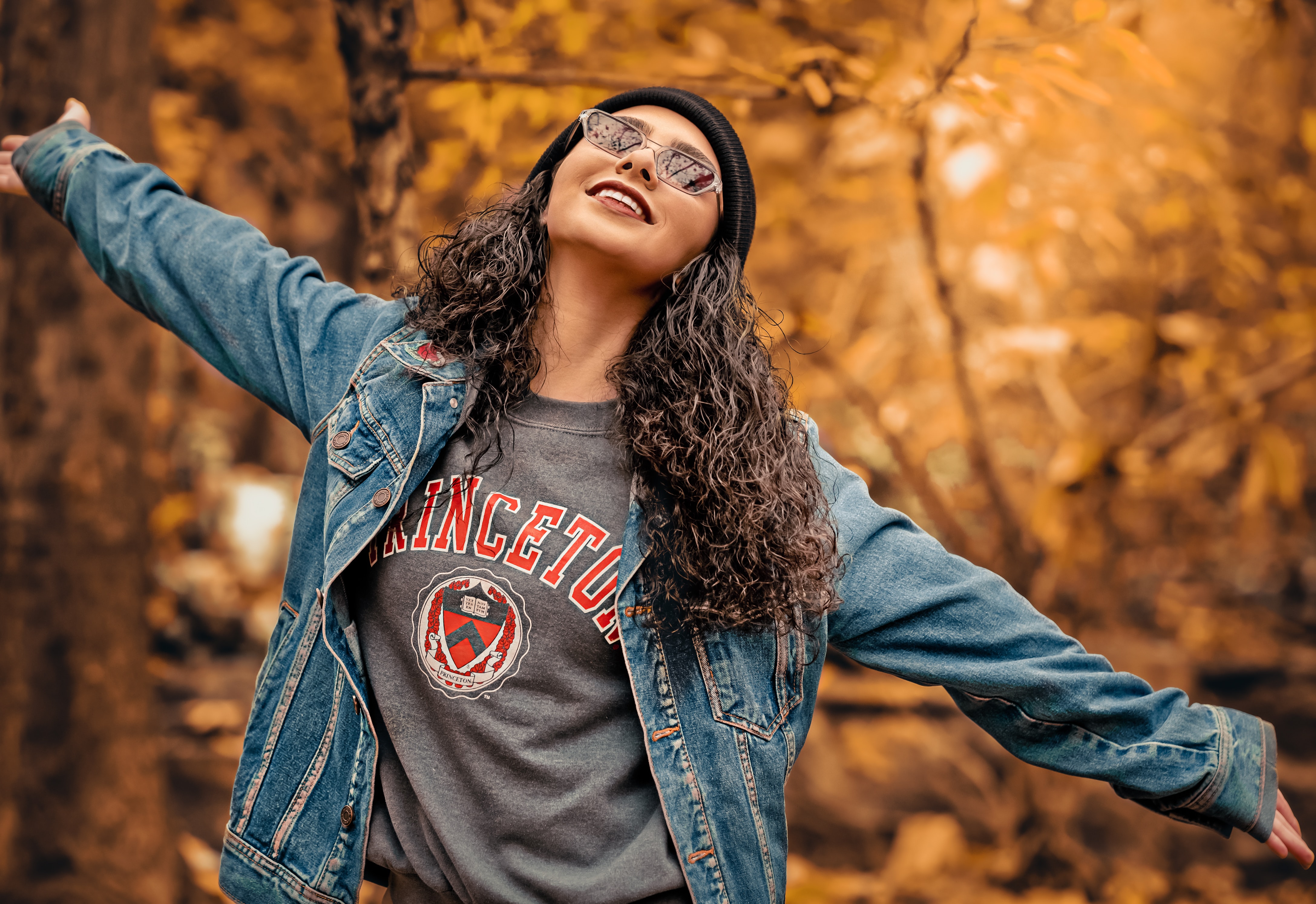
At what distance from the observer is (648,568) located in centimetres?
129

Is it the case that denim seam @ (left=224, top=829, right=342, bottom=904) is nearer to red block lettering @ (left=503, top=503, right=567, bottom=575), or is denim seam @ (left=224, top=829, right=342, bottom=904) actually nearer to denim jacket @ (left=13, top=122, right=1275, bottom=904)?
denim jacket @ (left=13, top=122, right=1275, bottom=904)

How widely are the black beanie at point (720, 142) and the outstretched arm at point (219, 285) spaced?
48 cm

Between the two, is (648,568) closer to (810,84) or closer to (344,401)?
(344,401)

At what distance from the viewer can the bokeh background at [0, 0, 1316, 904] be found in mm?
2572

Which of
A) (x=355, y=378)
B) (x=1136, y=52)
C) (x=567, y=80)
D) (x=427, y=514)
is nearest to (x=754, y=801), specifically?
(x=427, y=514)

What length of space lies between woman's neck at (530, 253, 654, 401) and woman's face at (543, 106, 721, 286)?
4cm

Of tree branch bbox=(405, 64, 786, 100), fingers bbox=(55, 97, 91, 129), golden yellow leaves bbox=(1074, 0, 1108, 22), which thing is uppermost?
golden yellow leaves bbox=(1074, 0, 1108, 22)

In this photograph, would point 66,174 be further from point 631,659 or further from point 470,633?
point 631,659

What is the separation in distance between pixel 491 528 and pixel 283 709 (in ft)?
1.54

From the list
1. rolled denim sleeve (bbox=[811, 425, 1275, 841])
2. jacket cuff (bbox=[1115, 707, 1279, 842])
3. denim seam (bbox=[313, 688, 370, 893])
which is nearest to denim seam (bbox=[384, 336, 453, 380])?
denim seam (bbox=[313, 688, 370, 893])

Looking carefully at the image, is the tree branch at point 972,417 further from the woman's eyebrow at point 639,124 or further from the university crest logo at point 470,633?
the university crest logo at point 470,633

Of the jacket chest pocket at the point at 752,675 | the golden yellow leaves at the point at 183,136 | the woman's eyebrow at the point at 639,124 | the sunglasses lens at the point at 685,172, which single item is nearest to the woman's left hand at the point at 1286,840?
the jacket chest pocket at the point at 752,675

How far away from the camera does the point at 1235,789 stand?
1351 millimetres

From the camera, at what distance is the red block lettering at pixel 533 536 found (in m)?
1.25
